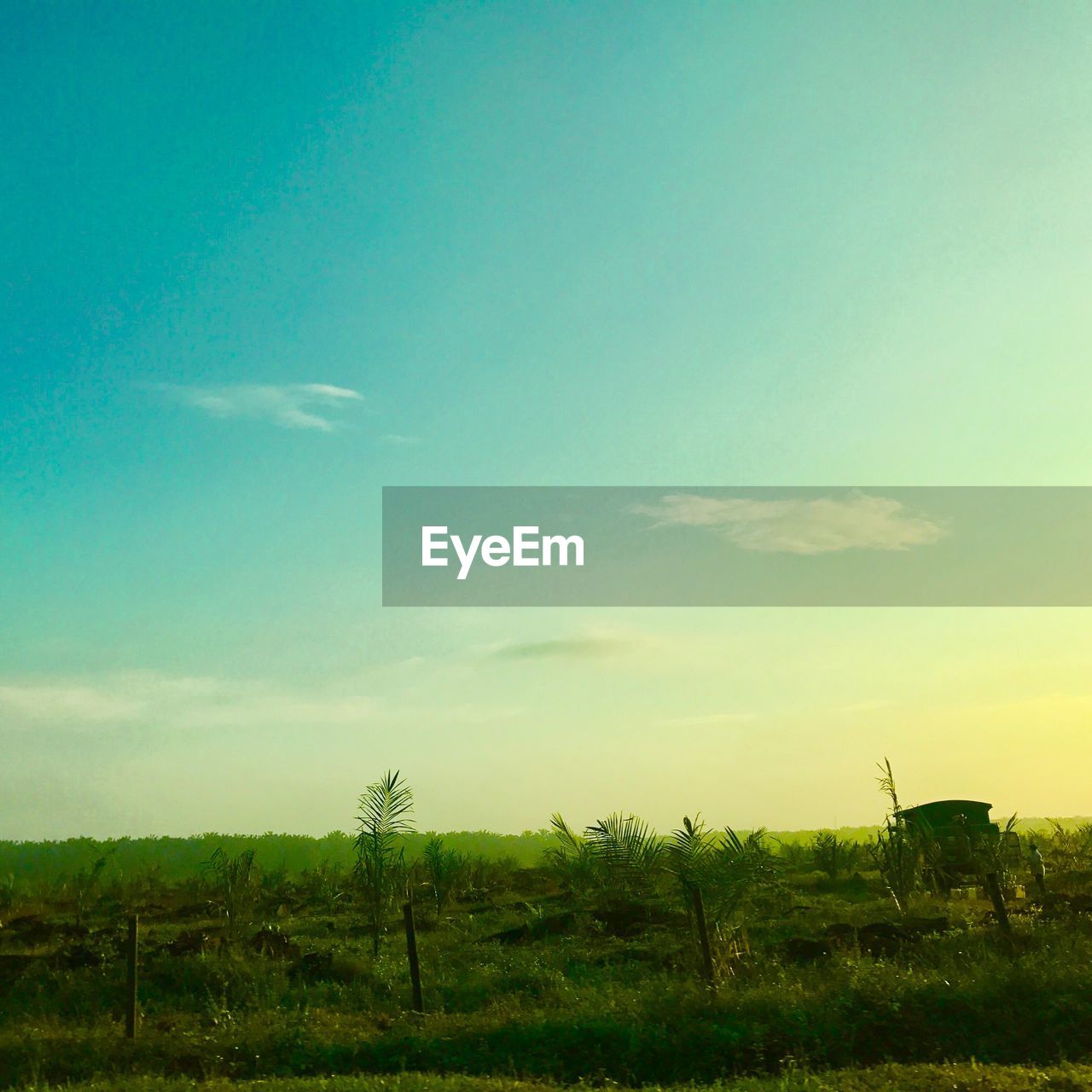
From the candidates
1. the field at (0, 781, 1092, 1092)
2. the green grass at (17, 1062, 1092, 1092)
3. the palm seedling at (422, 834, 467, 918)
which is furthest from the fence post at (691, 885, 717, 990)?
the palm seedling at (422, 834, 467, 918)

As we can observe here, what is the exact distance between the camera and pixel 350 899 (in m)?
35.1

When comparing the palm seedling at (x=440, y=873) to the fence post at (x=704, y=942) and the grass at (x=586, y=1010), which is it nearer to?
the grass at (x=586, y=1010)

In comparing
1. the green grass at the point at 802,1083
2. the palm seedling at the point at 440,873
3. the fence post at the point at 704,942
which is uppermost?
the fence post at the point at 704,942

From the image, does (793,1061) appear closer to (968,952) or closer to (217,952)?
(968,952)

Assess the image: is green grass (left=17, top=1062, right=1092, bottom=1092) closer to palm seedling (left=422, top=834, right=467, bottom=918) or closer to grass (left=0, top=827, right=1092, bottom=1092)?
grass (left=0, top=827, right=1092, bottom=1092)

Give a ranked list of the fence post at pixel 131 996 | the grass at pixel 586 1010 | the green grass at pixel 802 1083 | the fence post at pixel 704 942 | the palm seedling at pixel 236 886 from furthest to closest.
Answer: the palm seedling at pixel 236 886 < the fence post at pixel 704 942 < the fence post at pixel 131 996 < the grass at pixel 586 1010 < the green grass at pixel 802 1083

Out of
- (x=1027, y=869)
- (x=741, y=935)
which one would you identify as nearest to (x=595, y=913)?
(x=741, y=935)

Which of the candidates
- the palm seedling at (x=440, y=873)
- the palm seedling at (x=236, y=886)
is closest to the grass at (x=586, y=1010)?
the palm seedling at (x=236, y=886)

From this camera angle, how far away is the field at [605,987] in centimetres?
1317

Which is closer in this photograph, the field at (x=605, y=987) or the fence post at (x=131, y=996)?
the field at (x=605, y=987)

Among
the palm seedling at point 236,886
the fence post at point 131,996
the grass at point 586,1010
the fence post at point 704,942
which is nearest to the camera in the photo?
the grass at point 586,1010

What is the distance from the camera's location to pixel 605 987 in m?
16.8

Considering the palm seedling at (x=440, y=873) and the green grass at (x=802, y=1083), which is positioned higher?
the green grass at (x=802, y=1083)

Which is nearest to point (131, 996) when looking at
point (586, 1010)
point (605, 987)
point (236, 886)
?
point (586, 1010)
